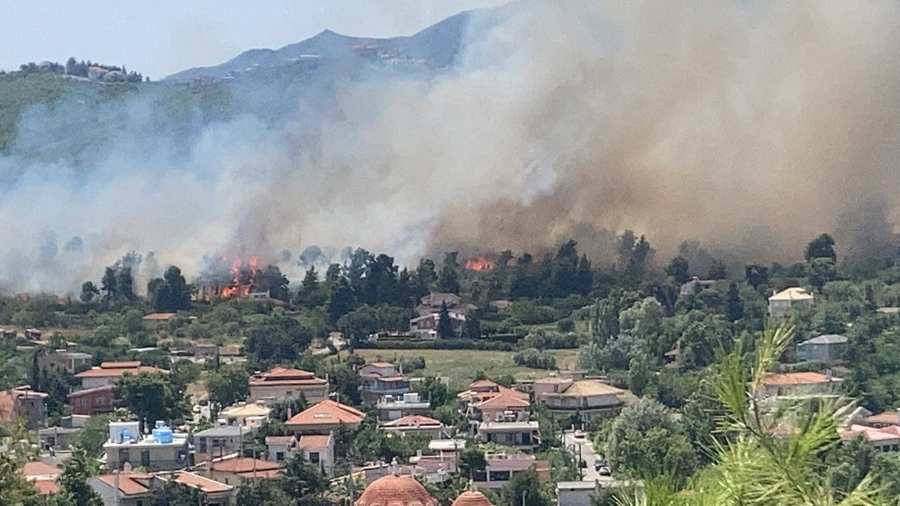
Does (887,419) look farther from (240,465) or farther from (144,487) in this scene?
(144,487)

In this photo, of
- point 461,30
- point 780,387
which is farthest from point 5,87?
point 780,387

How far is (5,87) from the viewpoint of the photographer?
4322cm

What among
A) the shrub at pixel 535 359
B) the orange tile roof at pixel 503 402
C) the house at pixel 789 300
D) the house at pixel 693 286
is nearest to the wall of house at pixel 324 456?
the orange tile roof at pixel 503 402

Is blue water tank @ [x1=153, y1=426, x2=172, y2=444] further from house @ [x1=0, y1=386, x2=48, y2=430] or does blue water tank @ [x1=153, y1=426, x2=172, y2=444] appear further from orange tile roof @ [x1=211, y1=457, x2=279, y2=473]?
house @ [x1=0, y1=386, x2=48, y2=430]

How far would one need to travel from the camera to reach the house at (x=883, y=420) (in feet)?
70.3

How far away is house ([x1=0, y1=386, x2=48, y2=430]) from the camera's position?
2161 centimetres

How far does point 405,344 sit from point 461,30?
16804mm

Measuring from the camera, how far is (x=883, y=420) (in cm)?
2162

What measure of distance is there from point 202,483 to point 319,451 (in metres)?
1.95

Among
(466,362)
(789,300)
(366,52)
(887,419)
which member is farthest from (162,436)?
(366,52)

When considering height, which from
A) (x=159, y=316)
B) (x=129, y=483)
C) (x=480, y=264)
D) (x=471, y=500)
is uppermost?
(x=480, y=264)

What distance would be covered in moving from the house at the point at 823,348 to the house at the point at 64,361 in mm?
9601

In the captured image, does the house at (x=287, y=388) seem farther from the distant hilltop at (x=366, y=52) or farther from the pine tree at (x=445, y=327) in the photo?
the distant hilltop at (x=366, y=52)

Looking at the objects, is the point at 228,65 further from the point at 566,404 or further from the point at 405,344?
the point at 566,404
